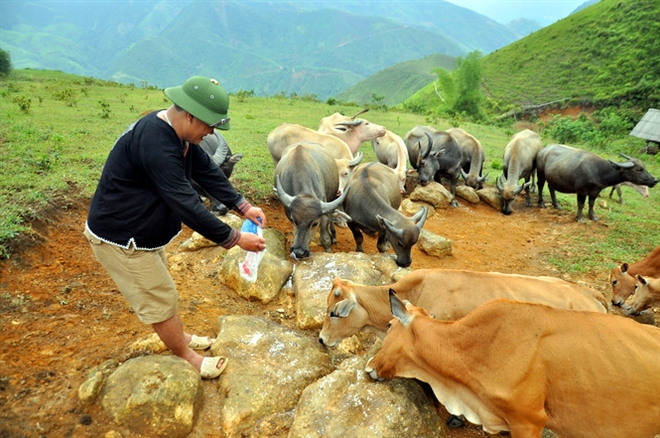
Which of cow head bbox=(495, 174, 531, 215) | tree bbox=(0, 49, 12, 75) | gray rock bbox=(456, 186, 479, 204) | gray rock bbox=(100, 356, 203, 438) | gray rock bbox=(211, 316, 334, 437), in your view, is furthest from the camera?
tree bbox=(0, 49, 12, 75)

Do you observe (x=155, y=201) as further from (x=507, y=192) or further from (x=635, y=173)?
(x=635, y=173)

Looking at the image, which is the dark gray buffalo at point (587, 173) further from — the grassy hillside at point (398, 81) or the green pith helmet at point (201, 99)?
the grassy hillside at point (398, 81)

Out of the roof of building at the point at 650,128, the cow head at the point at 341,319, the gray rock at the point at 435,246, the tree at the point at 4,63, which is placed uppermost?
the roof of building at the point at 650,128

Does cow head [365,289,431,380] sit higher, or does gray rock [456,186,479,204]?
cow head [365,289,431,380]

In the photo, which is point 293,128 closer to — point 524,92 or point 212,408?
point 212,408

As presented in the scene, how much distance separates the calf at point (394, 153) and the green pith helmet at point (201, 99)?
8506 millimetres

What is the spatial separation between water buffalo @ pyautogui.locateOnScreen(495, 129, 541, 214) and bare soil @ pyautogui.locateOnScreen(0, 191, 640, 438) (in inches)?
154

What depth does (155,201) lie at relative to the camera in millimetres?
3307

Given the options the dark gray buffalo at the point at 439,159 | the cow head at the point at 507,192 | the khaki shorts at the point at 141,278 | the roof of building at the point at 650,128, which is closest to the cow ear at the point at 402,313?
the khaki shorts at the point at 141,278

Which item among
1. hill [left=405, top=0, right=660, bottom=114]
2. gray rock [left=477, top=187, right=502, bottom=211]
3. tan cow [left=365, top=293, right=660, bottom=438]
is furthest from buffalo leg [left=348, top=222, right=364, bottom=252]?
hill [left=405, top=0, right=660, bottom=114]

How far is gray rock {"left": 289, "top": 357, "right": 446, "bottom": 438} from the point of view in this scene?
3.27m

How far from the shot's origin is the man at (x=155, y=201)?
3.08 metres

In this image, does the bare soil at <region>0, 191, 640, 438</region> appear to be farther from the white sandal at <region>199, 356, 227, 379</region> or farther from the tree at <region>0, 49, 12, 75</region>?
the tree at <region>0, 49, 12, 75</region>

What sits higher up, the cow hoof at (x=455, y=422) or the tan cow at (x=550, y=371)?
the tan cow at (x=550, y=371)
